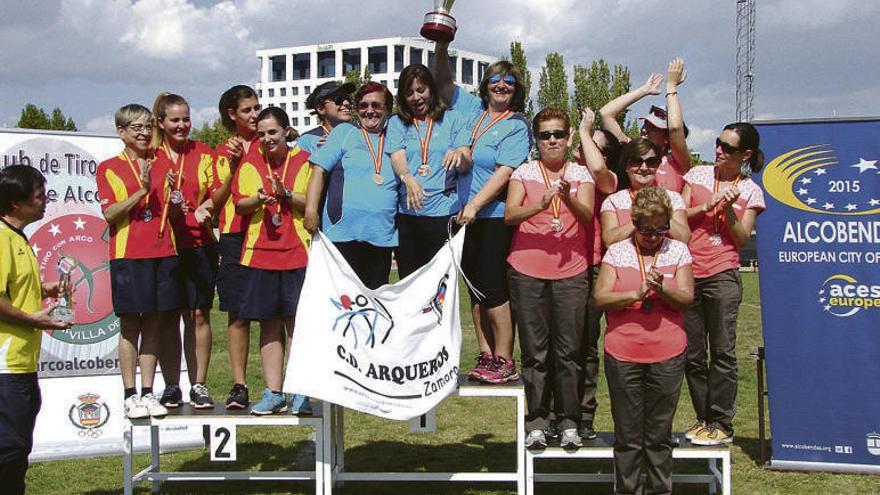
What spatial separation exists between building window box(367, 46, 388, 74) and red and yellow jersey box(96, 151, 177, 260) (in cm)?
8697

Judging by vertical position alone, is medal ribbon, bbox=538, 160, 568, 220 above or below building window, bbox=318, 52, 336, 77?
below

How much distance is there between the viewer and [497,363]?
5527 millimetres

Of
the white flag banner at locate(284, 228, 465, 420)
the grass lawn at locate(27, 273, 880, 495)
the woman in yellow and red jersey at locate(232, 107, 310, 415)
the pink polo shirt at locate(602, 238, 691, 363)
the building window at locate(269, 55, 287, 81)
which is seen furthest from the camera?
the building window at locate(269, 55, 287, 81)

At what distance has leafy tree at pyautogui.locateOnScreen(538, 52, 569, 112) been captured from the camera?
113 ft

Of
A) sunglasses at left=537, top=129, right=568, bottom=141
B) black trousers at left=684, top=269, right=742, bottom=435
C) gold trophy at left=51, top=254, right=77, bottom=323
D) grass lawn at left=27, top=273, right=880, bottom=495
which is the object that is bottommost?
grass lawn at left=27, top=273, right=880, bottom=495

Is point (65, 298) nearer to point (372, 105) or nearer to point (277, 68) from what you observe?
point (372, 105)

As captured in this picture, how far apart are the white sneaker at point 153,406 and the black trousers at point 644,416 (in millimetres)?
2736

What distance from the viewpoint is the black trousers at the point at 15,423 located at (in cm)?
418

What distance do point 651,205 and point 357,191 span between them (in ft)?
5.86

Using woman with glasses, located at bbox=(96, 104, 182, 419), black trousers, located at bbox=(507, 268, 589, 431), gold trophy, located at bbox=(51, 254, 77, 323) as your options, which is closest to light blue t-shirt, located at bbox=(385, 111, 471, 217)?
black trousers, located at bbox=(507, 268, 589, 431)

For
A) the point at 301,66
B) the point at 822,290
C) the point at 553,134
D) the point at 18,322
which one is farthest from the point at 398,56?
→ the point at 18,322

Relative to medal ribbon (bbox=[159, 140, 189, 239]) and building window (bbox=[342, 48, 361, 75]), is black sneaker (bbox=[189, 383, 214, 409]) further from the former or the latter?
building window (bbox=[342, 48, 361, 75])

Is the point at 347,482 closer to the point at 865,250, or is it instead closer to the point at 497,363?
the point at 497,363

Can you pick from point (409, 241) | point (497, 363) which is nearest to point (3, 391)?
point (409, 241)
